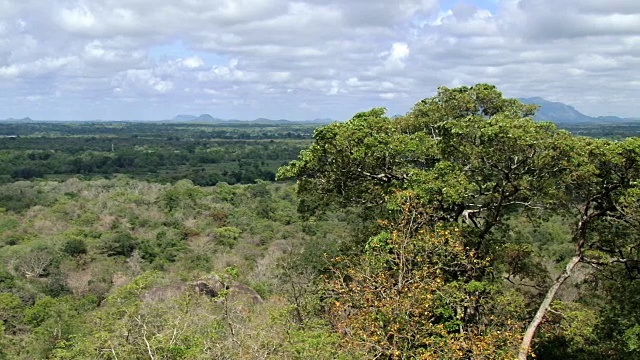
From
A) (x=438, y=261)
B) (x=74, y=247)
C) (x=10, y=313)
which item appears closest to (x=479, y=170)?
(x=438, y=261)

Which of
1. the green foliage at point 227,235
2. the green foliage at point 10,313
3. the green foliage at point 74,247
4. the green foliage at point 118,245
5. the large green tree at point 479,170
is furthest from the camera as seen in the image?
the green foliage at point 227,235

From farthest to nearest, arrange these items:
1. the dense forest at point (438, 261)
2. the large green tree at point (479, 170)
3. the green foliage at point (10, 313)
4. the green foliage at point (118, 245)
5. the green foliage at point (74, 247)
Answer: the green foliage at point (118, 245) < the green foliage at point (74, 247) < the green foliage at point (10, 313) < the large green tree at point (479, 170) < the dense forest at point (438, 261)

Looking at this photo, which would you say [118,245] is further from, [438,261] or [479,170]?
[438,261]

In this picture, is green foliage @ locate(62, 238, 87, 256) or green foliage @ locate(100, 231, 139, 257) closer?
green foliage @ locate(62, 238, 87, 256)

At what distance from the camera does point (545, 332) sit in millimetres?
13953

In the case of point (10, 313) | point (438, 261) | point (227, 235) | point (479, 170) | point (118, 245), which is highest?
point (479, 170)

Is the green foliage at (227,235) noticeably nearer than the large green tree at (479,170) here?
No

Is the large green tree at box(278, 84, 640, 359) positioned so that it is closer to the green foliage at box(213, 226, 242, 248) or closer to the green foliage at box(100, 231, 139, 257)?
the green foliage at box(100, 231, 139, 257)

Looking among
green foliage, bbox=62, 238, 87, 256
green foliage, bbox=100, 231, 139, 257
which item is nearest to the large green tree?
green foliage, bbox=62, 238, 87, 256

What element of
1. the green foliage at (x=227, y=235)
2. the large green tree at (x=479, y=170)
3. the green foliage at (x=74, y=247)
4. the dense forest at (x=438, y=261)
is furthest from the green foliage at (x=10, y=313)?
the green foliage at (x=227, y=235)

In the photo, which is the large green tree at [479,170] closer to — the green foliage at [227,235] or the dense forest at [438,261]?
the dense forest at [438,261]

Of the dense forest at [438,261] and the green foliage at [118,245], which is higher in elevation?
the dense forest at [438,261]

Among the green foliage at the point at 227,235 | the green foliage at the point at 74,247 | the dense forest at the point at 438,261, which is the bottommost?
the green foliage at the point at 227,235

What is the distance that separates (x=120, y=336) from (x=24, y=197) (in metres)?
55.7
